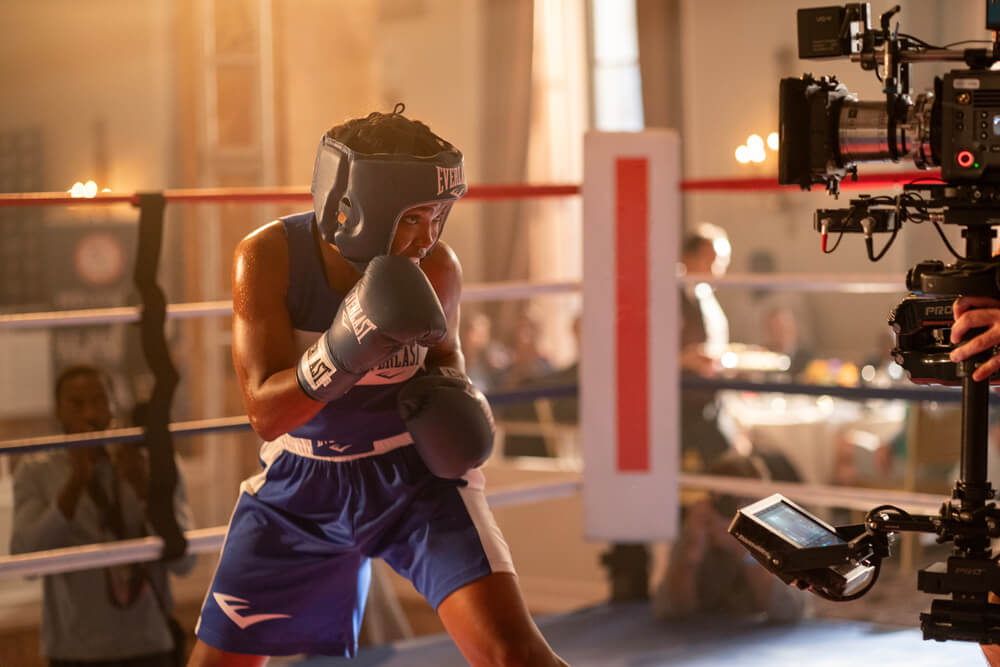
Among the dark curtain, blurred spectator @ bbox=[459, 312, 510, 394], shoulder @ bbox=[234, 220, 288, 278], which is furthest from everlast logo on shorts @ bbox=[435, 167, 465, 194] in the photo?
the dark curtain

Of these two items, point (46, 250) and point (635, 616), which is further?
point (46, 250)

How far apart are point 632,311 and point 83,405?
42.1 inches

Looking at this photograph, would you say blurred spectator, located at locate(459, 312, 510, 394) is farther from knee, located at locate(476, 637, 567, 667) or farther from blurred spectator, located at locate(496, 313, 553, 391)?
knee, located at locate(476, 637, 567, 667)

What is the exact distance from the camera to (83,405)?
209 cm

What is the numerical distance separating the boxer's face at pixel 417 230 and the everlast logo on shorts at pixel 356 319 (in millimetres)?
112

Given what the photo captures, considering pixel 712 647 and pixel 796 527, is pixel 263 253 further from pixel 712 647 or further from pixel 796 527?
pixel 712 647

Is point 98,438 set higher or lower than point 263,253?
lower

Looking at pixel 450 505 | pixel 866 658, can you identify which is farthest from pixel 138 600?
pixel 866 658

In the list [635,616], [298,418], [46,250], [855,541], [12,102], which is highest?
[12,102]

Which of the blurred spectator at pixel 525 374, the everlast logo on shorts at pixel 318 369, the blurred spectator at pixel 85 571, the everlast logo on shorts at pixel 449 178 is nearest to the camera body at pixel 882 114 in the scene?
the everlast logo on shorts at pixel 449 178

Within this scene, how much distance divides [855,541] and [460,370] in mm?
526

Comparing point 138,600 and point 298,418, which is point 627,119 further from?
point 298,418

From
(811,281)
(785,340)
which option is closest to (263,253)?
(811,281)

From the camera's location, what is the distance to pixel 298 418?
4.17 ft
